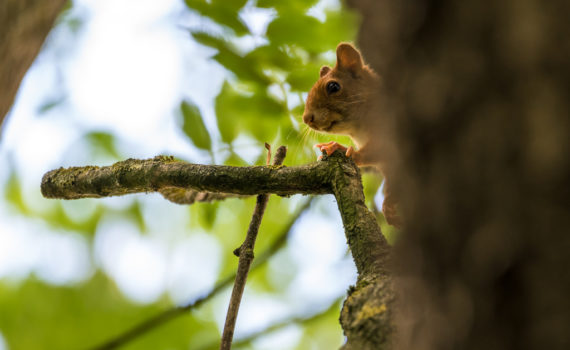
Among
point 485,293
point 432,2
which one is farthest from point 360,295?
point 432,2

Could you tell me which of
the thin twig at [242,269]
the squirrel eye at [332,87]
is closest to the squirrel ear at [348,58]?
the squirrel eye at [332,87]

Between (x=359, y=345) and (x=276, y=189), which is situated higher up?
(x=276, y=189)

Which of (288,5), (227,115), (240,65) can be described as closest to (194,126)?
(227,115)

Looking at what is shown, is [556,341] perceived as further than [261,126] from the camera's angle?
No

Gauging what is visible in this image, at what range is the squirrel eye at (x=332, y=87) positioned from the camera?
2539 mm

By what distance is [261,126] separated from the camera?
1.86m

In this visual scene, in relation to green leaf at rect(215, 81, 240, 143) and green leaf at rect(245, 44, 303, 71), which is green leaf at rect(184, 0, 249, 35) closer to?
green leaf at rect(245, 44, 303, 71)

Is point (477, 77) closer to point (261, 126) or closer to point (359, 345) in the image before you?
point (359, 345)

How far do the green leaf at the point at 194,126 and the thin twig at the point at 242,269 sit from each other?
40 centimetres

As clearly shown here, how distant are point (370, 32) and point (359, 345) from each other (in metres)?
0.48

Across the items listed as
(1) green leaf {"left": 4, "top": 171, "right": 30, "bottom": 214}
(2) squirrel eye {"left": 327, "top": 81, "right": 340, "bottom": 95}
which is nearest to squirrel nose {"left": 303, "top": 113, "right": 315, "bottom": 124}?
(2) squirrel eye {"left": 327, "top": 81, "right": 340, "bottom": 95}

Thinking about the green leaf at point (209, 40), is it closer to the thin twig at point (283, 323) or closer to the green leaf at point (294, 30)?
the green leaf at point (294, 30)

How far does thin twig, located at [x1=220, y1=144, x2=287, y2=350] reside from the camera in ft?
4.06

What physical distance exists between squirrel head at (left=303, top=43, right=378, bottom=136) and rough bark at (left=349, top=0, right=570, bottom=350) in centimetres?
193
